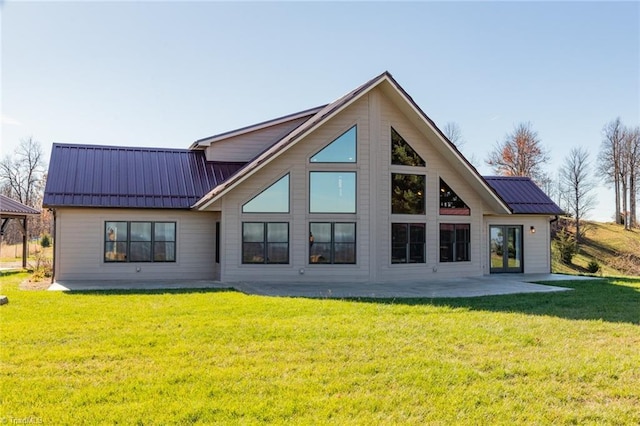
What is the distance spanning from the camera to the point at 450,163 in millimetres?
15266

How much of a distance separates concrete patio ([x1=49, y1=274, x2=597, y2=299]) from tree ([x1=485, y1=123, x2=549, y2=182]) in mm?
26244

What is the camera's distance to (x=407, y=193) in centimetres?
1466

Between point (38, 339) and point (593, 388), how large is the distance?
675 cm

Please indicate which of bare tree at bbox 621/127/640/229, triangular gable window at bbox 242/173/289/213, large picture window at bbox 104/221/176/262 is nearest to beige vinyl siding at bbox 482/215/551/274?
triangular gable window at bbox 242/173/289/213

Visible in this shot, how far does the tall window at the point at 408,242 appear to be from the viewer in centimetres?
1434

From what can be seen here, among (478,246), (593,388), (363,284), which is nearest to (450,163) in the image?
(478,246)

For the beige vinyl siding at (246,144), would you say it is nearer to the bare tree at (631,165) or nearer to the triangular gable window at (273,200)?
the triangular gable window at (273,200)

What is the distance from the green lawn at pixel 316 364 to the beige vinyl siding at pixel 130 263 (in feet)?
16.8

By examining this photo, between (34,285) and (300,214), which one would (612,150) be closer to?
(300,214)

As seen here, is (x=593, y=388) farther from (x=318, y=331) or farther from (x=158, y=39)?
(x=158, y=39)

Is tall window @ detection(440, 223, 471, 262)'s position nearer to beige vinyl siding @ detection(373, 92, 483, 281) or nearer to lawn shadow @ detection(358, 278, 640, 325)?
beige vinyl siding @ detection(373, 92, 483, 281)

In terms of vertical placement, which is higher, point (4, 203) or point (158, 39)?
point (158, 39)

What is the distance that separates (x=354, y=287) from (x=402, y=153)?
455 centimetres

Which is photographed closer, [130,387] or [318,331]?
[130,387]
